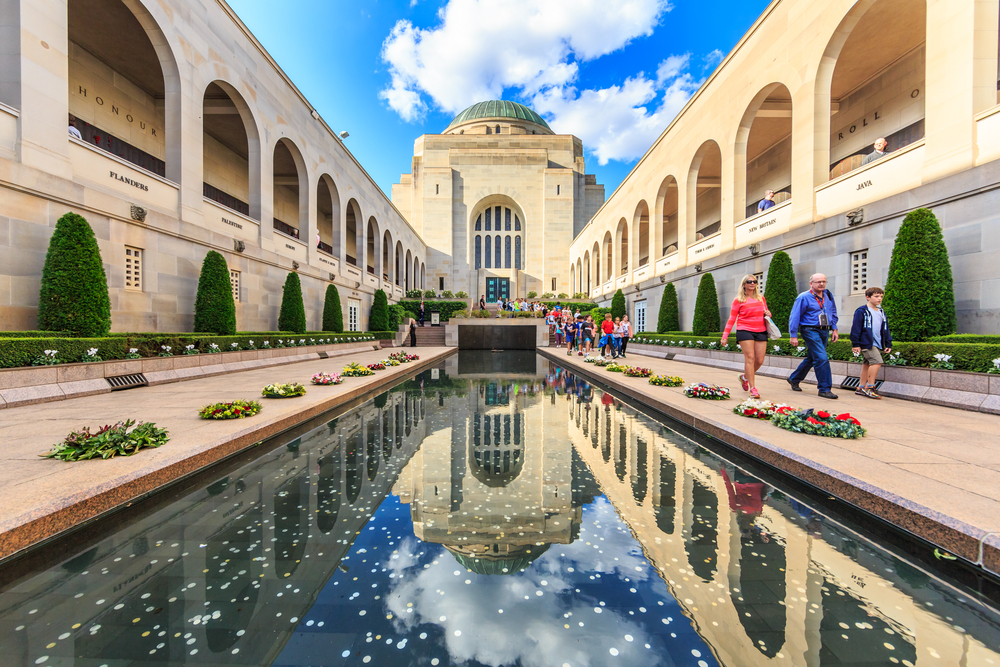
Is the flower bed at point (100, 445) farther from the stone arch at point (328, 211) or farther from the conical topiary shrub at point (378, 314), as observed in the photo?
the conical topiary shrub at point (378, 314)

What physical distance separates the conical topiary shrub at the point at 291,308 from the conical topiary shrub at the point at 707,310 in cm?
1595

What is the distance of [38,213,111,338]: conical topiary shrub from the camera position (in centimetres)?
770

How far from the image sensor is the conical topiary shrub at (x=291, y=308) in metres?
15.6

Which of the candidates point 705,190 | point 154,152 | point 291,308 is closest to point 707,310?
point 705,190

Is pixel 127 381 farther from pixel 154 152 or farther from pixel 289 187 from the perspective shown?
pixel 289 187

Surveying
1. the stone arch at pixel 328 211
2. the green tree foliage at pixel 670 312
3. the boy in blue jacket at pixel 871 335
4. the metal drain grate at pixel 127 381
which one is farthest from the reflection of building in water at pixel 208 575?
the stone arch at pixel 328 211

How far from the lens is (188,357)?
9594mm

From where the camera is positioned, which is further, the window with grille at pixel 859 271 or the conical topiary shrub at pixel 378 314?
the conical topiary shrub at pixel 378 314

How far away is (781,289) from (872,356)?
548 centimetres

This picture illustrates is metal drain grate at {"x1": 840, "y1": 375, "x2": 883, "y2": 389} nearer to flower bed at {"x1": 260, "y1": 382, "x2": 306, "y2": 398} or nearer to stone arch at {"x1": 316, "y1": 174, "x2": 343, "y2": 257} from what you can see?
flower bed at {"x1": 260, "y1": 382, "x2": 306, "y2": 398}

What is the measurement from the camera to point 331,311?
63.3 feet

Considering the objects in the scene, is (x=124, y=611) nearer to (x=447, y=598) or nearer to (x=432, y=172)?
(x=447, y=598)

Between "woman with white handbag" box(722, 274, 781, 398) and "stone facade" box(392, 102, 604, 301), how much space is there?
38.6 m

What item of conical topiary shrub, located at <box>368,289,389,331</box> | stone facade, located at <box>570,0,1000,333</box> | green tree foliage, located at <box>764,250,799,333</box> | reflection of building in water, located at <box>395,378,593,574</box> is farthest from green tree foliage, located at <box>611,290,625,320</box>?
reflection of building in water, located at <box>395,378,593,574</box>
